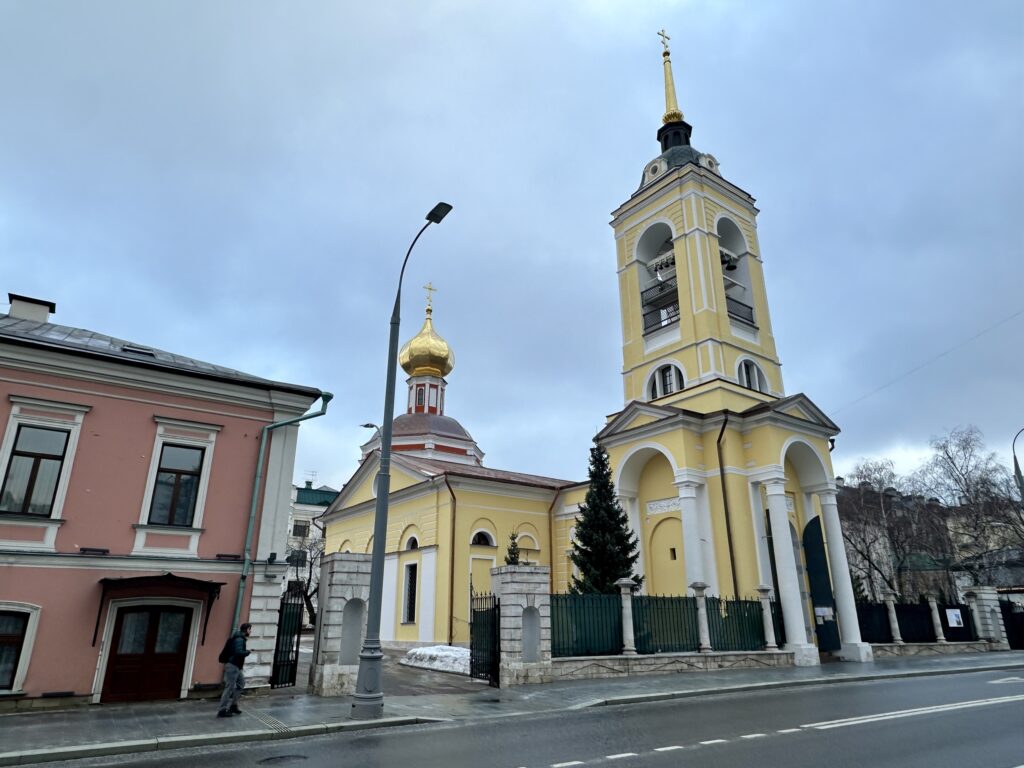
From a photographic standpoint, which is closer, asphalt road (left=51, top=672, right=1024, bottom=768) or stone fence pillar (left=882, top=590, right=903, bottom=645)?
asphalt road (left=51, top=672, right=1024, bottom=768)

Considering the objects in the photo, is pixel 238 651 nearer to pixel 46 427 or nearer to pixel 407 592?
pixel 46 427

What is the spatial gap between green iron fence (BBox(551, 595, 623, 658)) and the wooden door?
793 centimetres

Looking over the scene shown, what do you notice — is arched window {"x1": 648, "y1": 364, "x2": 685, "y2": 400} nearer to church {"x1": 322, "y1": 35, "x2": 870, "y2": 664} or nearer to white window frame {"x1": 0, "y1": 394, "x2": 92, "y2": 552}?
church {"x1": 322, "y1": 35, "x2": 870, "y2": 664}

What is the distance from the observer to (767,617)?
19141 mm

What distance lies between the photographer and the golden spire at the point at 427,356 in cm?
4341

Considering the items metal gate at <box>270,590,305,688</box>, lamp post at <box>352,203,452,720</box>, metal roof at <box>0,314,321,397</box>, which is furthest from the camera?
metal gate at <box>270,590,305,688</box>

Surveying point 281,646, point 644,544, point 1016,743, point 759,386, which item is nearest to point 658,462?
point 644,544

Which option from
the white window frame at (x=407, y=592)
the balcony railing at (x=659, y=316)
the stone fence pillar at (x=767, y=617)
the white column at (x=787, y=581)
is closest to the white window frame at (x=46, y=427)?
the white window frame at (x=407, y=592)

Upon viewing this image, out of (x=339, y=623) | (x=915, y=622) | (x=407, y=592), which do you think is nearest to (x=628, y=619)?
(x=339, y=623)

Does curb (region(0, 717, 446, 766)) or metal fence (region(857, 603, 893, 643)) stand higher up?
metal fence (region(857, 603, 893, 643))

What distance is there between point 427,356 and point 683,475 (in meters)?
24.9

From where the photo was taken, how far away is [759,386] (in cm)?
2577

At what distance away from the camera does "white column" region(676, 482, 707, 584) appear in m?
20.8

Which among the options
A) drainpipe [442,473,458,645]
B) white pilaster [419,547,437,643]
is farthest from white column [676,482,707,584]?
white pilaster [419,547,437,643]
